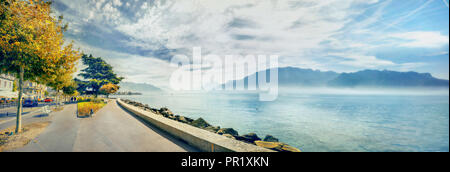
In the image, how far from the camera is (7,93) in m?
22.9

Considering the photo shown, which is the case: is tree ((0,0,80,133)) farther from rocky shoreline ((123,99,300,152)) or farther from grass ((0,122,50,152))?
rocky shoreline ((123,99,300,152))

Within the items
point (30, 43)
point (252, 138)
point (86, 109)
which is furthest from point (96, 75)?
point (252, 138)

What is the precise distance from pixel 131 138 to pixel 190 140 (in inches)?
128

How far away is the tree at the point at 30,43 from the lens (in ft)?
24.6

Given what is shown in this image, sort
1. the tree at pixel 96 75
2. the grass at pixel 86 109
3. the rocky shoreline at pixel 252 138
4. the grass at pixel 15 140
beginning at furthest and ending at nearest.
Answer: the tree at pixel 96 75, the grass at pixel 86 109, the rocky shoreline at pixel 252 138, the grass at pixel 15 140

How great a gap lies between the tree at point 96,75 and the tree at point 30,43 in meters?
45.9

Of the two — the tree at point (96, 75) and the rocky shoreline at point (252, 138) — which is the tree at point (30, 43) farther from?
the tree at point (96, 75)

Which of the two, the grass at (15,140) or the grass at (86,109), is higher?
the grass at (86,109)

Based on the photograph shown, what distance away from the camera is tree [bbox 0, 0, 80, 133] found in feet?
24.6

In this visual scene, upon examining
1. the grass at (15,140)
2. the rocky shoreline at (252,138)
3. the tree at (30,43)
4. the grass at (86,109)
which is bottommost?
the rocky shoreline at (252,138)

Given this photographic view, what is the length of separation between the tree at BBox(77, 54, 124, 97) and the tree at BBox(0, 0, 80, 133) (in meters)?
45.9

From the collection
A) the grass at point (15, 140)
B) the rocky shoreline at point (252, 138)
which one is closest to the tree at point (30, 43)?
the grass at point (15, 140)

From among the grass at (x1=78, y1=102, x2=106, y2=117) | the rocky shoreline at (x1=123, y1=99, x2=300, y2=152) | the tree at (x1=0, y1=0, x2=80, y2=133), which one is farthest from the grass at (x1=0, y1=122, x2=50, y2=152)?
the rocky shoreline at (x1=123, y1=99, x2=300, y2=152)
